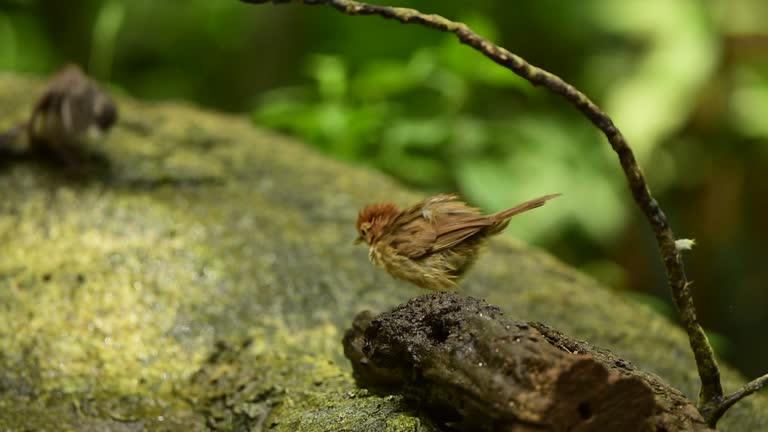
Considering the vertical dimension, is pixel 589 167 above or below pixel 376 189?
above

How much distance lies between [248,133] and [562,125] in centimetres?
286

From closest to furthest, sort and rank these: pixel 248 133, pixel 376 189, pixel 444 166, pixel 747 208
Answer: pixel 376 189 < pixel 248 133 < pixel 444 166 < pixel 747 208

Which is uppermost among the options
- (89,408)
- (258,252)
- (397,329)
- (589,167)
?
(589,167)

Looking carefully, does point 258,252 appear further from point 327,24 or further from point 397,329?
point 327,24

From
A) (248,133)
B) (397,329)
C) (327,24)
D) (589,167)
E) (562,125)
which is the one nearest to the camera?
(397,329)

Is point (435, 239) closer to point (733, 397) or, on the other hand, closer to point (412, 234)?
point (412, 234)

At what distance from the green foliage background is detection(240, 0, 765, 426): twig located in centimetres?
303

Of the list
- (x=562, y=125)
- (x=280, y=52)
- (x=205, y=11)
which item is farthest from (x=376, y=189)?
(x=205, y=11)

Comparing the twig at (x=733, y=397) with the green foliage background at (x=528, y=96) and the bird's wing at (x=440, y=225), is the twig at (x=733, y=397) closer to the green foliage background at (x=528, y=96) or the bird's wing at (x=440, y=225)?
the bird's wing at (x=440, y=225)

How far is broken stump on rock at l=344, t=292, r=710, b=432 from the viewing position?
1681 mm

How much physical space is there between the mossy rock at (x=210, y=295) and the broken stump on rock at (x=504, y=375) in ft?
0.64

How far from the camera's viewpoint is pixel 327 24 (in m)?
8.40

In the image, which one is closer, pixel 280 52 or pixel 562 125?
pixel 562 125

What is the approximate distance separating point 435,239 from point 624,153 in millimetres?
965
